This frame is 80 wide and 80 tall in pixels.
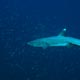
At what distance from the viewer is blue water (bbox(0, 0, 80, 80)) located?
15102 mm

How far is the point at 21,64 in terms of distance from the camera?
1557cm

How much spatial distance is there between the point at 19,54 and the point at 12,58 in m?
0.60

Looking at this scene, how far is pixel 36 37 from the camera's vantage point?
58.9 ft

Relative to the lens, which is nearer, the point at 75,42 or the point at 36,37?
the point at 75,42

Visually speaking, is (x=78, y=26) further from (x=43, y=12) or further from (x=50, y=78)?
(x=50, y=78)

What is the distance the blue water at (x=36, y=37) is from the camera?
15.1m

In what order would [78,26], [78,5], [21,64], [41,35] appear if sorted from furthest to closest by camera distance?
[78,5] → [78,26] → [41,35] → [21,64]

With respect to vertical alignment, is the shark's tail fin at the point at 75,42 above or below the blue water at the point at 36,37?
below

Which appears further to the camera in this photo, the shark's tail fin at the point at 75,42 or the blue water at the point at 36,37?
the blue water at the point at 36,37

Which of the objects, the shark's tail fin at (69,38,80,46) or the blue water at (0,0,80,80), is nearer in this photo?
the shark's tail fin at (69,38,80,46)

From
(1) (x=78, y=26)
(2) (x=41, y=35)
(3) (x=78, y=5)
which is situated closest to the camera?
(2) (x=41, y=35)

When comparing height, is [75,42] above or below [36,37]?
below

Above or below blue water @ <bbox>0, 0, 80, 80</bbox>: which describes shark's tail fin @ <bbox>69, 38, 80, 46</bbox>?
below

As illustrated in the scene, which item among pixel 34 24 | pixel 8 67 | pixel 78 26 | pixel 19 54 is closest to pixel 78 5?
pixel 78 26
